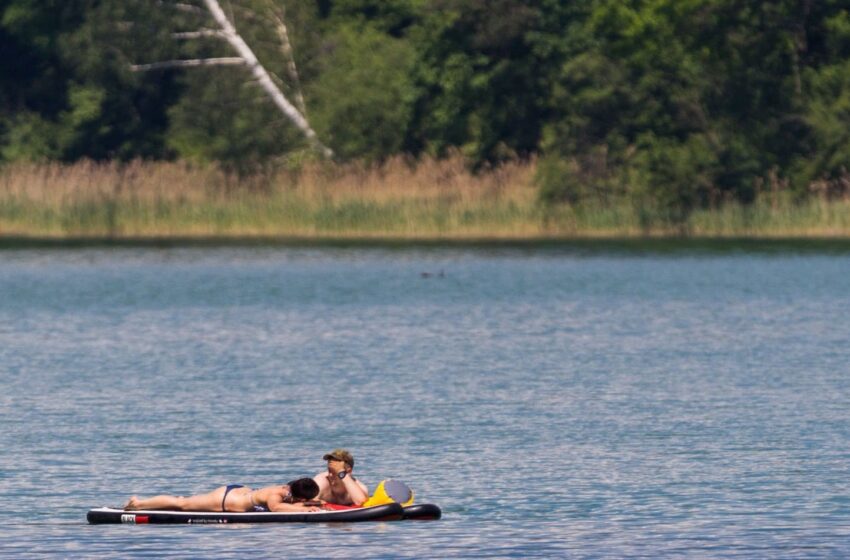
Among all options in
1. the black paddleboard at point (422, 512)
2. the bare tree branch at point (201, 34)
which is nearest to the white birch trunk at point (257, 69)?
the bare tree branch at point (201, 34)

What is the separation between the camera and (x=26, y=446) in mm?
23000

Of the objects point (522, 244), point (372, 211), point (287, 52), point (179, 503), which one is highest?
point (287, 52)

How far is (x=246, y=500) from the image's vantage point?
18.3m

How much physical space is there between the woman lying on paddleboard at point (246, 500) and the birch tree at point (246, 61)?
54.3 m

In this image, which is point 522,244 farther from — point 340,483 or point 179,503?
point 179,503

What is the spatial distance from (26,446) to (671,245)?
3769 centimetres

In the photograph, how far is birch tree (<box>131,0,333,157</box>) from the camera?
73.4 m

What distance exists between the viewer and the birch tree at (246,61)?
7338 centimetres

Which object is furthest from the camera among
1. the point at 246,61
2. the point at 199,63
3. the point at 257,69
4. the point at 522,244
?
the point at 199,63

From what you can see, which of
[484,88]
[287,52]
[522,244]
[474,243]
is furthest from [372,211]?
[287,52]

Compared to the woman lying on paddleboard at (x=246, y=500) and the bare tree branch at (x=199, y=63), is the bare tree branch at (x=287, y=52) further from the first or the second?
the woman lying on paddleboard at (x=246, y=500)

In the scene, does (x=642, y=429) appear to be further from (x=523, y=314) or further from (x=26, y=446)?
(x=523, y=314)

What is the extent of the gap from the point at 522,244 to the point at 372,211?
183 inches

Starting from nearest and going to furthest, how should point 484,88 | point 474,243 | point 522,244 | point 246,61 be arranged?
point 522,244 → point 474,243 → point 484,88 → point 246,61
